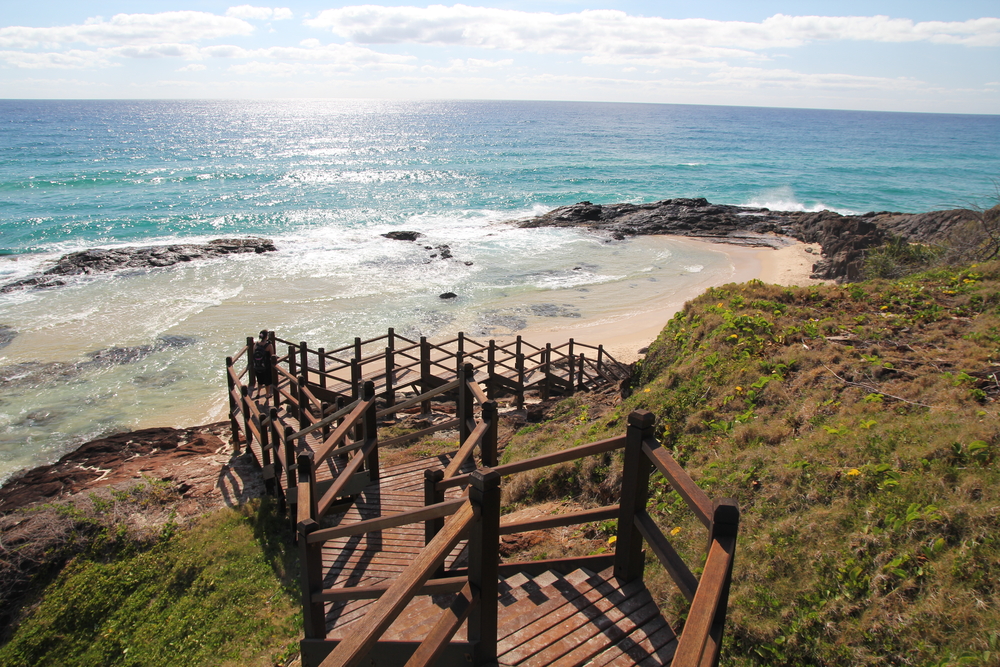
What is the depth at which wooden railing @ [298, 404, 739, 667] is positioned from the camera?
261 centimetres

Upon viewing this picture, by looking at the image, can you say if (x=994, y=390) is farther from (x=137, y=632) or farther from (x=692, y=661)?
(x=137, y=632)

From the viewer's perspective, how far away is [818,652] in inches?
155

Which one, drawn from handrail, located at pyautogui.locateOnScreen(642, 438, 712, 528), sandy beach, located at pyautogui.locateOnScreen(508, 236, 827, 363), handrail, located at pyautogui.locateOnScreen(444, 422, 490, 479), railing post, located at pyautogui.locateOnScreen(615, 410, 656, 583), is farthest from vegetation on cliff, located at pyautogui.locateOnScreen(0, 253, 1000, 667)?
sandy beach, located at pyautogui.locateOnScreen(508, 236, 827, 363)

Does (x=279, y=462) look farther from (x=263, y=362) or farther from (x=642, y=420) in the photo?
(x=642, y=420)

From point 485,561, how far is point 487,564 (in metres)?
0.03

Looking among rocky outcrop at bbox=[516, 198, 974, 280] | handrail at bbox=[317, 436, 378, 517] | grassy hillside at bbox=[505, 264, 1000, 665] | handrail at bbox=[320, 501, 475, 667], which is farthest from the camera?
rocky outcrop at bbox=[516, 198, 974, 280]

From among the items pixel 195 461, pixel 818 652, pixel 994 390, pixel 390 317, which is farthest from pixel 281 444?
pixel 390 317

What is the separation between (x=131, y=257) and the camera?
105 ft

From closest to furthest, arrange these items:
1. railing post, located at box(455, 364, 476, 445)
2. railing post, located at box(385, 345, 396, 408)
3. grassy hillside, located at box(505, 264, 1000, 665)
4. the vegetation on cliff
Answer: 1. grassy hillside, located at box(505, 264, 1000, 665)
2. the vegetation on cliff
3. railing post, located at box(455, 364, 476, 445)
4. railing post, located at box(385, 345, 396, 408)

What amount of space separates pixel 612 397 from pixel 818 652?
8954mm

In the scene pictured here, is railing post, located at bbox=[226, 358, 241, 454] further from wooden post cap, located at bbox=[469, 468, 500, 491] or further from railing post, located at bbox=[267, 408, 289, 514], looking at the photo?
wooden post cap, located at bbox=[469, 468, 500, 491]

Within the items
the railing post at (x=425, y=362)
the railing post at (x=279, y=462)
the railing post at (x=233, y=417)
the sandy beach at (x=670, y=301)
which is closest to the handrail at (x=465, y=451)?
the railing post at (x=279, y=462)

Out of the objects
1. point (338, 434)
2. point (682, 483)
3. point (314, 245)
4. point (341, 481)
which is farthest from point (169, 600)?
point (314, 245)

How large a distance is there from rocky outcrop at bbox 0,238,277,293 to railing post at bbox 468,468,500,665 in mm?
32458
